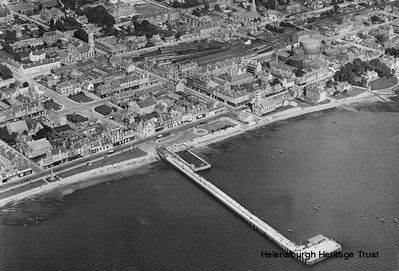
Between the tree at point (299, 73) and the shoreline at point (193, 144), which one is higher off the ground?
the tree at point (299, 73)

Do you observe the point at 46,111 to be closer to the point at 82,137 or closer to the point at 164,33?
the point at 82,137

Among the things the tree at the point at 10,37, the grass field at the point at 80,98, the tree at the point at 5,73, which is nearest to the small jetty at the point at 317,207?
the grass field at the point at 80,98

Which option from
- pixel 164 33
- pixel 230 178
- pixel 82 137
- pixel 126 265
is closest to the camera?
pixel 126 265

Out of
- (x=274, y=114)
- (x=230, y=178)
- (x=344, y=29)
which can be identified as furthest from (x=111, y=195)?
(x=344, y=29)

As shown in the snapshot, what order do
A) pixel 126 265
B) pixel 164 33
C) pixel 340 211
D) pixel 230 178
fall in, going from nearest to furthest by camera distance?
pixel 126 265, pixel 340 211, pixel 230 178, pixel 164 33

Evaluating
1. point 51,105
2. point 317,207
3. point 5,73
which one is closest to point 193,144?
point 317,207

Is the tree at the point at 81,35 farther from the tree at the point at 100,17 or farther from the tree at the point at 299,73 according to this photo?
the tree at the point at 299,73
